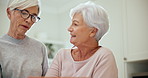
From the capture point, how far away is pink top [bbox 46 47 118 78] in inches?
45.8

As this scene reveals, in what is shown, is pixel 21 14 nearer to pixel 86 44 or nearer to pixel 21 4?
pixel 21 4

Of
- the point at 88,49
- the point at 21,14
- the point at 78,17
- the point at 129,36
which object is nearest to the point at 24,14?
the point at 21,14

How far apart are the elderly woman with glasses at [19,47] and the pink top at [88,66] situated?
0.18 metres

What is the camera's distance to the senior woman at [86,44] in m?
1.22

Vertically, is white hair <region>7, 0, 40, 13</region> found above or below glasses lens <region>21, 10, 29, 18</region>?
above

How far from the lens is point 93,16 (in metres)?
1.26

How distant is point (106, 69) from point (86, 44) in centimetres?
20

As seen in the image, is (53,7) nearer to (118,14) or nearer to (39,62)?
(118,14)

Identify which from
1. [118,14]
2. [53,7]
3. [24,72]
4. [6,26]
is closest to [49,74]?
[24,72]

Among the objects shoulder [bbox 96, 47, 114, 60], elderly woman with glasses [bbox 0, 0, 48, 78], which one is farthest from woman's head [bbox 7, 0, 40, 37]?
shoulder [bbox 96, 47, 114, 60]

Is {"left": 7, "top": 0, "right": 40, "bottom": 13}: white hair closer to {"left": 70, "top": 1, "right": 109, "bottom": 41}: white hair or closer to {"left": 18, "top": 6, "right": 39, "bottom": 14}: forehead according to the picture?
{"left": 18, "top": 6, "right": 39, "bottom": 14}: forehead

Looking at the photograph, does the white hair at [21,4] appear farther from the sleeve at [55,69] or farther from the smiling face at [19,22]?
the sleeve at [55,69]

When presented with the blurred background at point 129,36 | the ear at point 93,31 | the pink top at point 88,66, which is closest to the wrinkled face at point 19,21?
the pink top at point 88,66

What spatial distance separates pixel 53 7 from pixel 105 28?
11.0 ft
